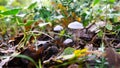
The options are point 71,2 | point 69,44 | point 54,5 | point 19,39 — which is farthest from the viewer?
point 54,5

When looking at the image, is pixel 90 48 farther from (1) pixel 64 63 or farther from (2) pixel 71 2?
(2) pixel 71 2

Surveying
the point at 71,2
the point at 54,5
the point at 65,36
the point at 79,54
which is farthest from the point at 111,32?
the point at 54,5

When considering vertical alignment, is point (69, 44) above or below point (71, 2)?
below

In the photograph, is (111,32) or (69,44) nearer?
(69,44)

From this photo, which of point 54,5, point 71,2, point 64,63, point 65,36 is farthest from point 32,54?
point 54,5

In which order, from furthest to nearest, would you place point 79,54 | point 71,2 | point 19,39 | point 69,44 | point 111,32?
point 71,2 → point 19,39 → point 111,32 → point 69,44 → point 79,54

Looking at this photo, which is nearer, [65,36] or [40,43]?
[40,43]

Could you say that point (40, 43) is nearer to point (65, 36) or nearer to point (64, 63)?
point (65, 36)

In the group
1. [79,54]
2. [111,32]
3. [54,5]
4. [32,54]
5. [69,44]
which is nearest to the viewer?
[79,54]

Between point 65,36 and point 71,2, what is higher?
point 71,2
